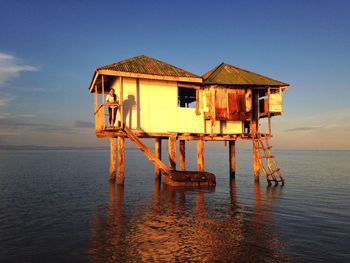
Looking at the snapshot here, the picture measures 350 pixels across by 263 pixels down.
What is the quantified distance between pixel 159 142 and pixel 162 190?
684cm

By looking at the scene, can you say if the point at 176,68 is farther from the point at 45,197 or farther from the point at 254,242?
the point at 254,242

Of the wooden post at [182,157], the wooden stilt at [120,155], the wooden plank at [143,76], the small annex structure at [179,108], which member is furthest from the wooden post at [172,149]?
the wooden plank at [143,76]

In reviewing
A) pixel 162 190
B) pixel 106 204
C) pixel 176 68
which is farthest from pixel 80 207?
pixel 176 68

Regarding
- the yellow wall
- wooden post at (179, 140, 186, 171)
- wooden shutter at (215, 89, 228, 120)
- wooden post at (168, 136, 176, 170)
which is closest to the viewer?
the yellow wall

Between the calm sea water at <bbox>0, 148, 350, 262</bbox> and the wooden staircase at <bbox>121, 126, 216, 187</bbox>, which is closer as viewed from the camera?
the calm sea water at <bbox>0, 148, 350, 262</bbox>

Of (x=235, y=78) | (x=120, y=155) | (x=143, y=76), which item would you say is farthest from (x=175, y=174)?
(x=235, y=78)

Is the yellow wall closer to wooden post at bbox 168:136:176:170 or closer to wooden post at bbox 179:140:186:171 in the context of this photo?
wooden post at bbox 168:136:176:170

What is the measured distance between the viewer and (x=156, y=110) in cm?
2252

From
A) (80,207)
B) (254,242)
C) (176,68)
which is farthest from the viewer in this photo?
(176,68)

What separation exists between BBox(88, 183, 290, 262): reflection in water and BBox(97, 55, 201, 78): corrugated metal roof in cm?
859

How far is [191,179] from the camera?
72.5 feet

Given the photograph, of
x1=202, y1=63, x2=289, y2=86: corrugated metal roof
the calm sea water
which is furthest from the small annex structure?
the calm sea water

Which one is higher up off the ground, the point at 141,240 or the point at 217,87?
the point at 217,87

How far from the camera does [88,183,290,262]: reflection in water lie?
959 cm
